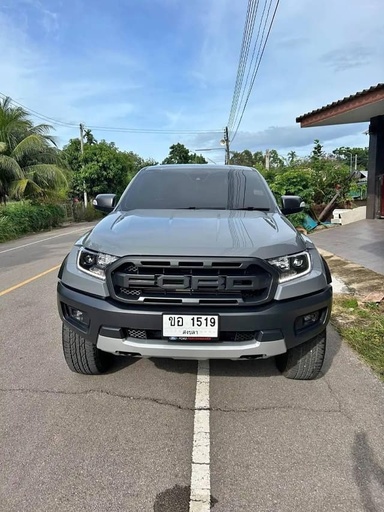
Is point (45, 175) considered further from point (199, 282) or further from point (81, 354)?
point (199, 282)

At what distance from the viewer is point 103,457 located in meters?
2.42

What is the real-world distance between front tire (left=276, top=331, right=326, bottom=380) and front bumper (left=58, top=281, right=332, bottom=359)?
1.28ft

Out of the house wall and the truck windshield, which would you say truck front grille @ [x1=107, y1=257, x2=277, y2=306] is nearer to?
the truck windshield

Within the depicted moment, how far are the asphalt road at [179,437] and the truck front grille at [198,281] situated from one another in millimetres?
873

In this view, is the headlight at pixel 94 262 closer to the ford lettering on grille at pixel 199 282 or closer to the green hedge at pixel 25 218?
the ford lettering on grille at pixel 199 282

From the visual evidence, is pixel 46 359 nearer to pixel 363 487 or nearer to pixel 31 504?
pixel 31 504

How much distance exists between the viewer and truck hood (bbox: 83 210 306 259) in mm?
2727

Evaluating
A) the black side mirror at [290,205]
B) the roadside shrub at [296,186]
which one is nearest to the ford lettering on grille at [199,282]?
the black side mirror at [290,205]

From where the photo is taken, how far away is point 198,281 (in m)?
2.67

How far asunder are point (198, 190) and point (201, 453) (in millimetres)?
2560

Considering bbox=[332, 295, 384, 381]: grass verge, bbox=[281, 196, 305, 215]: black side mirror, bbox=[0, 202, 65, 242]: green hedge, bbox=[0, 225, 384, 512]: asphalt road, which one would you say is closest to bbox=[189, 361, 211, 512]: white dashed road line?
bbox=[0, 225, 384, 512]: asphalt road

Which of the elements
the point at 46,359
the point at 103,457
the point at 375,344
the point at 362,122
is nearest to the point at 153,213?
the point at 46,359

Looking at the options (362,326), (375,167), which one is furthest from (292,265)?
(375,167)

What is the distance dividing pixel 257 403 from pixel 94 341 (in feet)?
4.27
